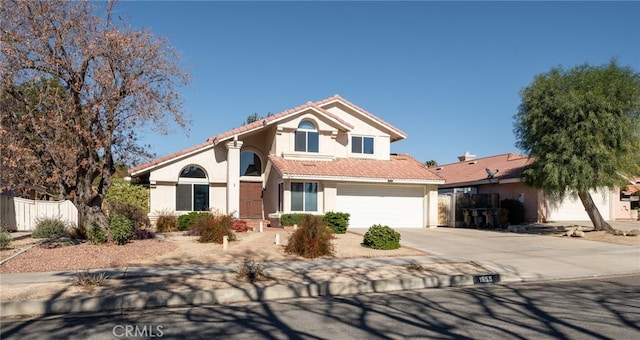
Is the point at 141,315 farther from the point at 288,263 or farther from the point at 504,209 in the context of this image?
the point at 504,209

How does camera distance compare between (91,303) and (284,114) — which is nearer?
(91,303)

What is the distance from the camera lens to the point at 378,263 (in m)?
13.4

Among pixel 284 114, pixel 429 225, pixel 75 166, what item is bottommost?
pixel 429 225

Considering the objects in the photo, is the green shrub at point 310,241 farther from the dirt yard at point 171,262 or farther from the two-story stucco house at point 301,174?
the two-story stucco house at point 301,174

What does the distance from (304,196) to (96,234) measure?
10.2 meters

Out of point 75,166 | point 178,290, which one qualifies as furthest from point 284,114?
point 178,290

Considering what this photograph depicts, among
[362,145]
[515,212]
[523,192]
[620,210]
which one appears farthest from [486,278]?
[620,210]

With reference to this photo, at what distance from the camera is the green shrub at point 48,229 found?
17375 millimetres

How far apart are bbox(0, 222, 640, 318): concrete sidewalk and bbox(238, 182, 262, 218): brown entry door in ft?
29.2

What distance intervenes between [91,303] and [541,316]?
24.7 feet

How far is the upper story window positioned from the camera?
24.6 m

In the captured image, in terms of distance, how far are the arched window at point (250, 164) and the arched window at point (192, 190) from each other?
219 cm

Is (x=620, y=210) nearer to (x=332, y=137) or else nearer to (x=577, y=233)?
(x=577, y=233)

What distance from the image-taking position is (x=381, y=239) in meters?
16.0
